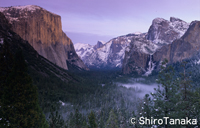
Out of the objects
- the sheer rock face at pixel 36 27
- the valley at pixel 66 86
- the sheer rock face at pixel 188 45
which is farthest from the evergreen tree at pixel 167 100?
the sheer rock face at pixel 188 45

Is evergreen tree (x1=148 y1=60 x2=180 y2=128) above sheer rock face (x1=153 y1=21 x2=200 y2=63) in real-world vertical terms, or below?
below

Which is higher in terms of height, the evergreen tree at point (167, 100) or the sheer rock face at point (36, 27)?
the sheer rock face at point (36, 27)

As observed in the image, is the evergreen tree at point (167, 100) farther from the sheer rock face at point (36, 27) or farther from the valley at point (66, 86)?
the sheer rock face at point (36, 27)

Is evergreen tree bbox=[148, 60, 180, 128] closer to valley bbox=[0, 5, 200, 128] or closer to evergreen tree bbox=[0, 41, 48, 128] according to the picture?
valley bbox=[0, 5, 200, 128]

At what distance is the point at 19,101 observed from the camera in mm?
12094

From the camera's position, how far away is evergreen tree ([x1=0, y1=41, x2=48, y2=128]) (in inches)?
462

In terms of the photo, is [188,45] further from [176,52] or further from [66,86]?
[66,86]

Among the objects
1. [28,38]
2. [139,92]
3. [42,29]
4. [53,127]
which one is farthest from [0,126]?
[42,29]

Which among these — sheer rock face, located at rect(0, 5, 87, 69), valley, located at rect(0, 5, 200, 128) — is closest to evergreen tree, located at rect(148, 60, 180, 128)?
valley, located at rect(0, 5, 200, 128)

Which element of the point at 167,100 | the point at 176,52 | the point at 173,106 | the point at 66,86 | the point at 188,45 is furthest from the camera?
the point at 176,52

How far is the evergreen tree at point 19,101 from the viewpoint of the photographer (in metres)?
11.7

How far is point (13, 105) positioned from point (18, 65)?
3.37 metres

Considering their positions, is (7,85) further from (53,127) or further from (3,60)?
(53,127)

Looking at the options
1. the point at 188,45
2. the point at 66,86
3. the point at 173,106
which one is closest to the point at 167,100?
the point at 173,106
